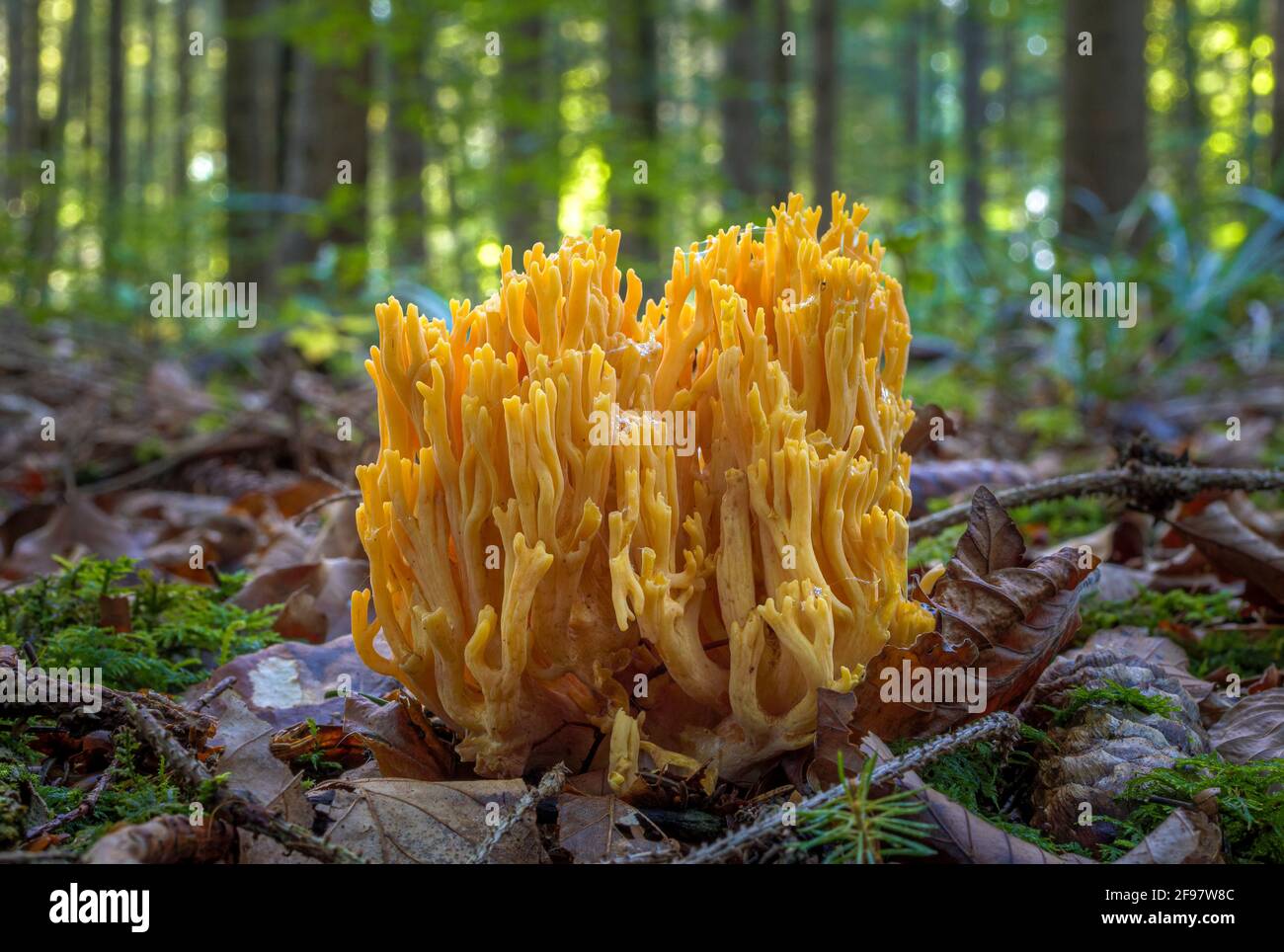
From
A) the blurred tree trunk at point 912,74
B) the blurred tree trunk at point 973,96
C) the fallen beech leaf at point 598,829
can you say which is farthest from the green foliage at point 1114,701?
the blurred tree trunk at point 912,74

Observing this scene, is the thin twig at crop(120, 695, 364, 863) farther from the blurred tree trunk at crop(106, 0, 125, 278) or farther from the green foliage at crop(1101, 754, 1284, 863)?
the blurred tree trunk at crop(106, 0, 125, 278)

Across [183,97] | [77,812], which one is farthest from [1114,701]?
[183,97]

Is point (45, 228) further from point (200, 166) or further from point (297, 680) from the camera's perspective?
point (200, 166)

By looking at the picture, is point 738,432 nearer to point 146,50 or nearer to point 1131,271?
point 1131,271

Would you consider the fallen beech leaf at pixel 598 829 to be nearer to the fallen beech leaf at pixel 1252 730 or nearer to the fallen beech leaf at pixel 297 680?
the fallen beech leaf at pixel 297 680

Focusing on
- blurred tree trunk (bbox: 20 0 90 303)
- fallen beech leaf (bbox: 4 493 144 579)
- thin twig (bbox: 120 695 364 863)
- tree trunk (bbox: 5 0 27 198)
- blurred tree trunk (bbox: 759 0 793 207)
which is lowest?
thin twig (bbox: 120 695 364 863)

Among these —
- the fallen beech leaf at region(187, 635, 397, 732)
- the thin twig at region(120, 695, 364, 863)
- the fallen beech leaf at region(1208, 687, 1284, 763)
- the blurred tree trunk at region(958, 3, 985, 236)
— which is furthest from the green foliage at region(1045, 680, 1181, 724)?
the blurred tree trunk at region(958, 3, 985, 236)

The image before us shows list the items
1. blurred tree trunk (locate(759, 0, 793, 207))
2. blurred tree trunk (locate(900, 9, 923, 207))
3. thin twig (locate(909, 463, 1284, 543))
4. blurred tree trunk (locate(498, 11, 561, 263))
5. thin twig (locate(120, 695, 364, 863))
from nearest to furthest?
thin twig (locate(120, 695, 364, 863))
thin twig (locate(909, 463, 1284, 543))
blurred tree trunk (locate(498, 11, 561, 263))
blurred tree trunk (locate(759, 0, 793, 207))
blurred tree trunk (locate(900, 9, 923, 207))
